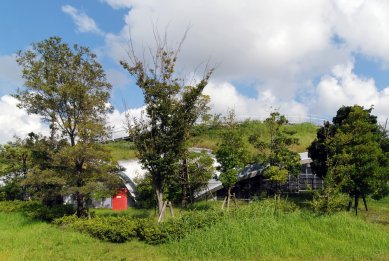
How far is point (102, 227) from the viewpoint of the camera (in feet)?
45.7

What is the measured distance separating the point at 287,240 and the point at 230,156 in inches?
454

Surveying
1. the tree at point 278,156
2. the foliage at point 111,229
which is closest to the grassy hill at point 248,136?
the tree at point 278,156

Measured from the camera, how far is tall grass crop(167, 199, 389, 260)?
33.8 ft

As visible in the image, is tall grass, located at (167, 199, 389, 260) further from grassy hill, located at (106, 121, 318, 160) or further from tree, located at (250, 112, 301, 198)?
grassy hill, located at (106, 121, 318, 160)

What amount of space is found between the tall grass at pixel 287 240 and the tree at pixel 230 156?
9.42m

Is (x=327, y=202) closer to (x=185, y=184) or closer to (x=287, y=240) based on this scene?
(x=287, y=240)

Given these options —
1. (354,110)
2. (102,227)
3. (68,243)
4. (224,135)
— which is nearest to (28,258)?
(68,243)

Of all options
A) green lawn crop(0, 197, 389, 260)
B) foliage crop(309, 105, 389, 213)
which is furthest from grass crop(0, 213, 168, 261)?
foliage crop(309, 105, 389, 213)

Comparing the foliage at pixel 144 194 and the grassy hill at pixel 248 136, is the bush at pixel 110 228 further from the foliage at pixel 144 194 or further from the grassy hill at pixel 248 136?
the grassy hill at pixel 248 136

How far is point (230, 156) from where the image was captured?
22391 mm

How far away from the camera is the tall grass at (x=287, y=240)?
10.3 metres

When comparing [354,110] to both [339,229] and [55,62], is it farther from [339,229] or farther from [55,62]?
[55,62]

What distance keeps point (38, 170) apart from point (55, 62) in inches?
195

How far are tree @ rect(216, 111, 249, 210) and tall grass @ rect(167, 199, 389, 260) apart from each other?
9423 millimetres
